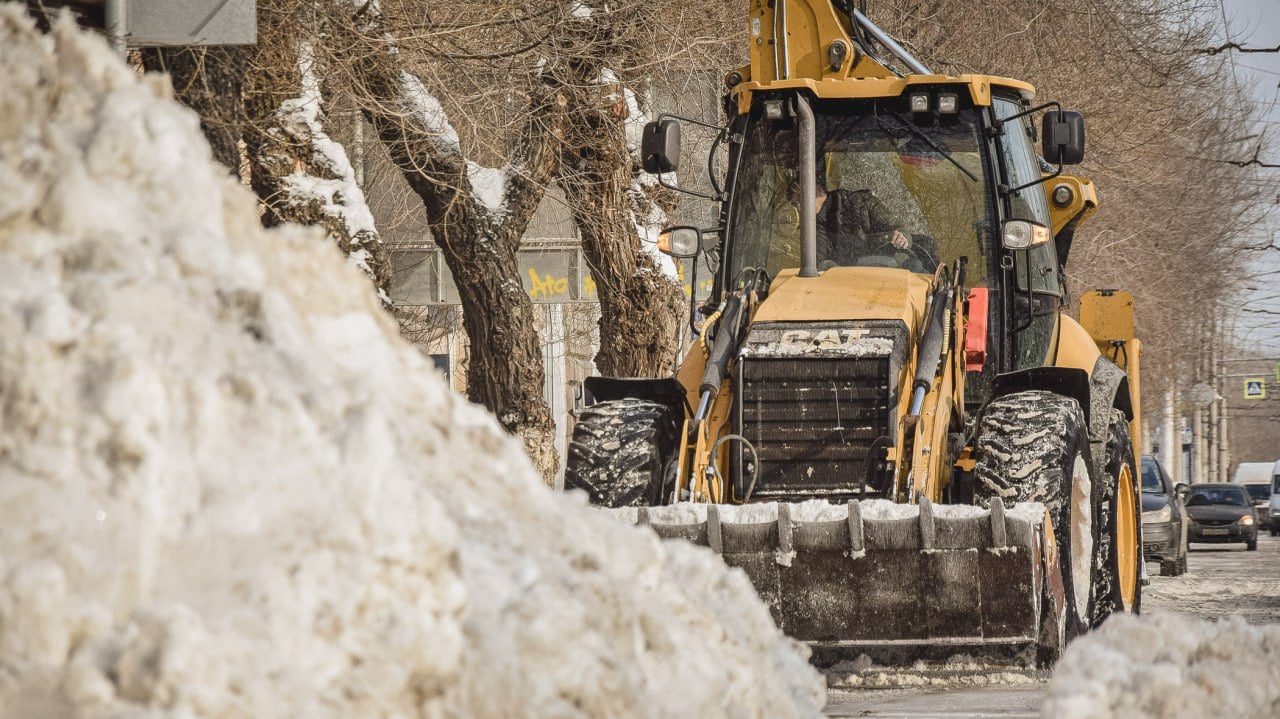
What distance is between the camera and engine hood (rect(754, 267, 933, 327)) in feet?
24.9

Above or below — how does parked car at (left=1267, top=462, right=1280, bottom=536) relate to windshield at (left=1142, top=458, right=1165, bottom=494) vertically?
below

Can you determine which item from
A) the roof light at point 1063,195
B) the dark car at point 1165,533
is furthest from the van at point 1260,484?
the roof light at point 1063,195

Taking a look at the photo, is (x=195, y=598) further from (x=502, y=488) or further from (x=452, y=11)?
(x=452, y=11)

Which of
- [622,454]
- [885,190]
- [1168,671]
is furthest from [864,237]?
[1168,671]

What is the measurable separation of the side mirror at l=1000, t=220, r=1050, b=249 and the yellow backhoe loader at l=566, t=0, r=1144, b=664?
1 centimetres

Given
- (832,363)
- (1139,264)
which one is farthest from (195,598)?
(1139,264)

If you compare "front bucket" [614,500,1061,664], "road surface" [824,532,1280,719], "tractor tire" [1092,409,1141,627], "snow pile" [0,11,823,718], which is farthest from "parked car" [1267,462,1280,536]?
"snow pile" [0,11,823,718]

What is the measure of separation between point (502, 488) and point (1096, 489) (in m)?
5.38

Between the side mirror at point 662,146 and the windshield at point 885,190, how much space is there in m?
0.68

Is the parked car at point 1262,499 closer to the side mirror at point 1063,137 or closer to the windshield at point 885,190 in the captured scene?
the windshield at point 885,190

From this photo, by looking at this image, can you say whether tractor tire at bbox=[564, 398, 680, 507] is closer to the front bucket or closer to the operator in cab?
the front bucket

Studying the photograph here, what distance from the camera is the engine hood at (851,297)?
7602 mm

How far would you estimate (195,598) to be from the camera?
102 inches

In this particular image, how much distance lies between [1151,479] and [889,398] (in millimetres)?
15730
